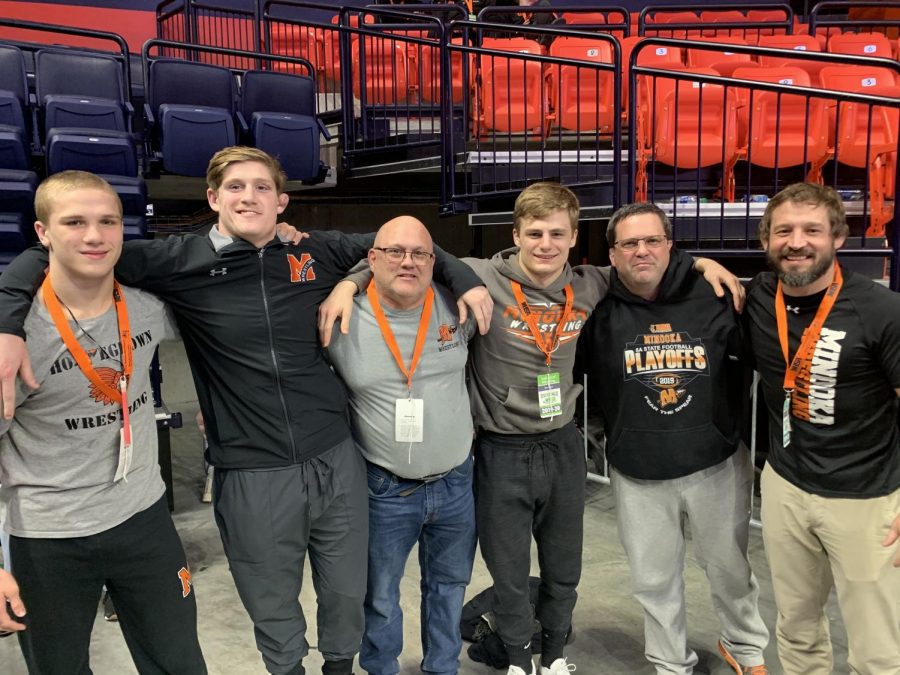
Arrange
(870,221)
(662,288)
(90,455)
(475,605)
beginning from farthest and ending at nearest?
(870,221)
(475,605)
(662,288)
(90,455)

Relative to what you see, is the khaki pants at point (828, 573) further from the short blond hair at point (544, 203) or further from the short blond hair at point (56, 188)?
the short blond hair at point (56, 188)

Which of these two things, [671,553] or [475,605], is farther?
[475,605]

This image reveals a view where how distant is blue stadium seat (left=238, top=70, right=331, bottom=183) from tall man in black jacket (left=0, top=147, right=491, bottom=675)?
3021 millimetres

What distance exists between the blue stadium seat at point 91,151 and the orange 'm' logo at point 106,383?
107 inches

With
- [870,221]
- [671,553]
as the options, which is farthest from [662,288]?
[870,221]

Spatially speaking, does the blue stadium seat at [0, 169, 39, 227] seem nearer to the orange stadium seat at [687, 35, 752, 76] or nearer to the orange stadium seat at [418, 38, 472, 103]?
the orange stadium seat at [418, 38, 472, 103]

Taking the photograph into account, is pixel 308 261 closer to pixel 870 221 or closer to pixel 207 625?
pixel 207 625

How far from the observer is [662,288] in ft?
7.70

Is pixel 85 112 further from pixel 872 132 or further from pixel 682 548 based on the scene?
pixel 872 132

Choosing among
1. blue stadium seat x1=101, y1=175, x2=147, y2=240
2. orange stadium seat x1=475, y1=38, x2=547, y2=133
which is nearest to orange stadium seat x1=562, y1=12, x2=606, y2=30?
orange stadium seat x1=475, y1=38, x2=547, y2=133

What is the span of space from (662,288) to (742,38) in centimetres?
578

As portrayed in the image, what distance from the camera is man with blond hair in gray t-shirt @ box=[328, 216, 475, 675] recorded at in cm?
216

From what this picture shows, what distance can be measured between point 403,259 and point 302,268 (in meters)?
0.31

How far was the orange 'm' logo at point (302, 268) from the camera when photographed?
2.17 metres
